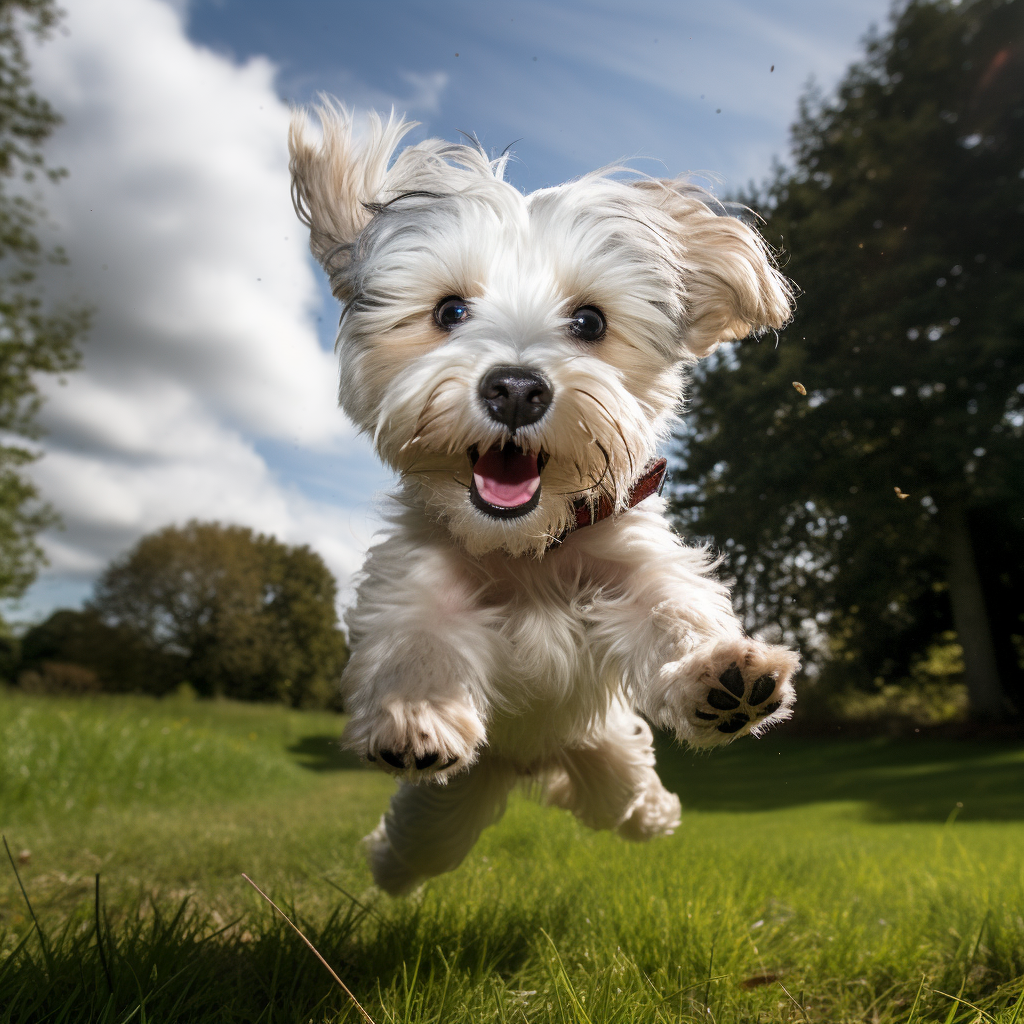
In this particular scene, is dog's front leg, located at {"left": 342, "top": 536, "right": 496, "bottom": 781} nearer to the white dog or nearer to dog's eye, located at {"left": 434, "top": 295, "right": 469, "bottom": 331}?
the white dog

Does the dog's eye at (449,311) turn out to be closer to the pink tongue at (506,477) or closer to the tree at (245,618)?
the pink tongue at (506,477)

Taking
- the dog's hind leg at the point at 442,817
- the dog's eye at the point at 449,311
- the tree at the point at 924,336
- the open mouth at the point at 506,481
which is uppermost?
the tree at the point at 924,336

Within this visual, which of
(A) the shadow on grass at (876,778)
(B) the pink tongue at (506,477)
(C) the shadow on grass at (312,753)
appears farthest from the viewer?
(C) the shadow on grass at (312,753)

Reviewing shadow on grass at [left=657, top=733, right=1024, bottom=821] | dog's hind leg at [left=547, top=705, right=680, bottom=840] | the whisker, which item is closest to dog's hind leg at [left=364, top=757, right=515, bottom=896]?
dog's hind leg at [left=547, top=705, right=680, bottom=840]

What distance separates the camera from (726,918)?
10.4 ft

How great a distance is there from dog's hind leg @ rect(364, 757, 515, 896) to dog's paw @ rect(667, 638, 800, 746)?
1303mm

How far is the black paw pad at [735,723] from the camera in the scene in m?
2.02

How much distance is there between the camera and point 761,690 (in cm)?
200

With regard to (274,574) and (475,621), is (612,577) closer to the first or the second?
(475,621)

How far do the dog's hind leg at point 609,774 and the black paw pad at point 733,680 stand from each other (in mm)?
1230

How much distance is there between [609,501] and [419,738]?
102 centimetres

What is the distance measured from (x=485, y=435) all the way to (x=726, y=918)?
2169 mm

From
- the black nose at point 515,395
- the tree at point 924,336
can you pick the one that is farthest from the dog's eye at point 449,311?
the tree at point 924,336

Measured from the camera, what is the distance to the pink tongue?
2.31 m
